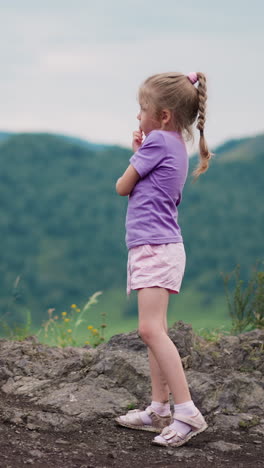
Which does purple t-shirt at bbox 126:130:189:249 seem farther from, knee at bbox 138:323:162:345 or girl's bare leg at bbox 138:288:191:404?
knee at bbox 138:323:162:345

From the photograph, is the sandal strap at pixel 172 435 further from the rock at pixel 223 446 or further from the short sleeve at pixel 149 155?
the short sleeve at pixel 149 155

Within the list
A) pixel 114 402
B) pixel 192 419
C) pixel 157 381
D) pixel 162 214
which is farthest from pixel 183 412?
pixel 162 214

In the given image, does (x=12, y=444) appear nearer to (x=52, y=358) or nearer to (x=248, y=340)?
(x=52, y=358)

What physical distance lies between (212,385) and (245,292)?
1.69 m

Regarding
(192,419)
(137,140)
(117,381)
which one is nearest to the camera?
(192,419)

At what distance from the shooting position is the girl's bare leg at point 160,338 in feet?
12.9

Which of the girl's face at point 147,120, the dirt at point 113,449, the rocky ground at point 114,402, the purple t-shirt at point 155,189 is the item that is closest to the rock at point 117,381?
the rocky ground at point 114,402

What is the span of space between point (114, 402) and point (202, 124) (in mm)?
1812

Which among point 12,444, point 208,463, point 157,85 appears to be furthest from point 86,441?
point 157,85

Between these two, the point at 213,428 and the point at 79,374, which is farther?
the point at 79,374

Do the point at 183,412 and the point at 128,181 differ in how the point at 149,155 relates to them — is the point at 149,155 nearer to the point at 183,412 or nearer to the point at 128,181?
the point at 128,181

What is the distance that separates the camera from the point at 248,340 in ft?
18.6

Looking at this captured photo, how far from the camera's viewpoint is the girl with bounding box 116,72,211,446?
12.9 ft

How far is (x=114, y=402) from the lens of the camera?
182 inches
